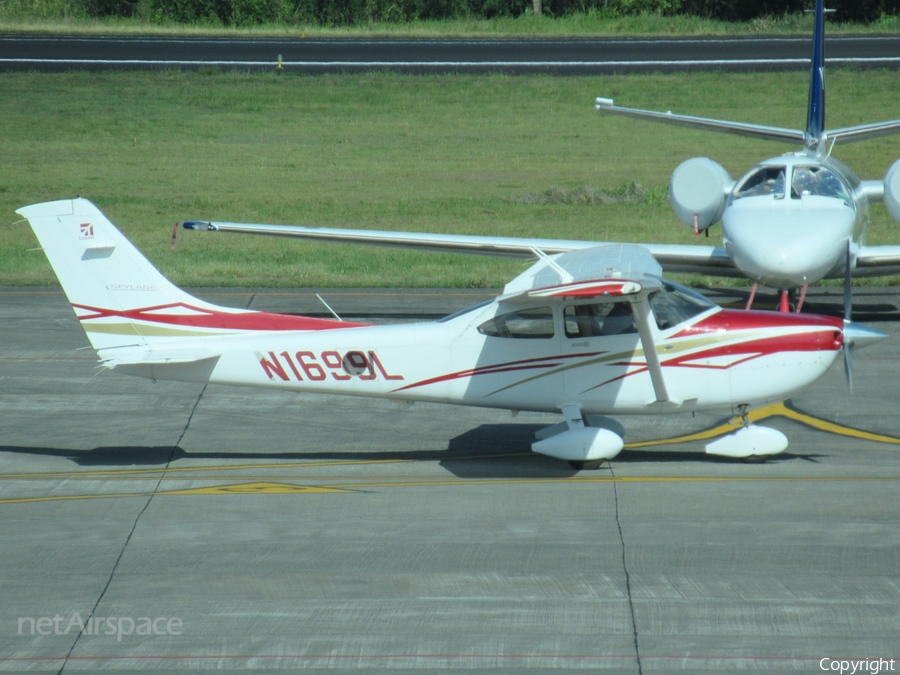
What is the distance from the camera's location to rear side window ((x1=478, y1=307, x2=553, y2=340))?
444 inches

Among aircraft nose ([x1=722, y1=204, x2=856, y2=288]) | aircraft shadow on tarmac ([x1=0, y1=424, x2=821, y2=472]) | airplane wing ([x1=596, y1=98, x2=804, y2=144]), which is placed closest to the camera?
aircraft shadow on tarmac ([x1=0, y1=424, x2=821, y2=472])

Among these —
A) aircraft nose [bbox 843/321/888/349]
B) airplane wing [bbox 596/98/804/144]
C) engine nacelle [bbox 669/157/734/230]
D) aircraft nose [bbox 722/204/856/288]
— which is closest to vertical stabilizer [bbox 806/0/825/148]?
airplane wing [bbox 596/98/804/144]

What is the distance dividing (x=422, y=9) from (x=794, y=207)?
54.3 metres

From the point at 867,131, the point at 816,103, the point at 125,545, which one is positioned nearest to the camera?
the point at 125,545

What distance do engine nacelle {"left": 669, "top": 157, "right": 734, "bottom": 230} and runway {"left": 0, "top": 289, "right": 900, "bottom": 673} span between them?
521cm

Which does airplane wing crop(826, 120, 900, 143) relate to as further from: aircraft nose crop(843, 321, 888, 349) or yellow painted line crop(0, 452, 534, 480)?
yellow painted line crop(0, 452, 534, 480)

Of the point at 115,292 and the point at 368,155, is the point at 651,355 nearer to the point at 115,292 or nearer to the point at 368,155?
the point at 115,292

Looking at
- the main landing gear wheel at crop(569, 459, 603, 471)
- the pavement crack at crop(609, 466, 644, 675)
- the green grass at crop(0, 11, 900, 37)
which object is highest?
the green grass at crop(0, 11, 900, 37)

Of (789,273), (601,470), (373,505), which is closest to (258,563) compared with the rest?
(373,505)

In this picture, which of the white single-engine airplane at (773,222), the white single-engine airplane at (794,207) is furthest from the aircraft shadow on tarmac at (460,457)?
the white single-engine airplane at (773,222)

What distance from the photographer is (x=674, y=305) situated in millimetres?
11250

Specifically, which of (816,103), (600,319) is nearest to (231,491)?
(600,319)

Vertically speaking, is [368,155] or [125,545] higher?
[125,545]

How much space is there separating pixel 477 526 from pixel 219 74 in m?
43.5
